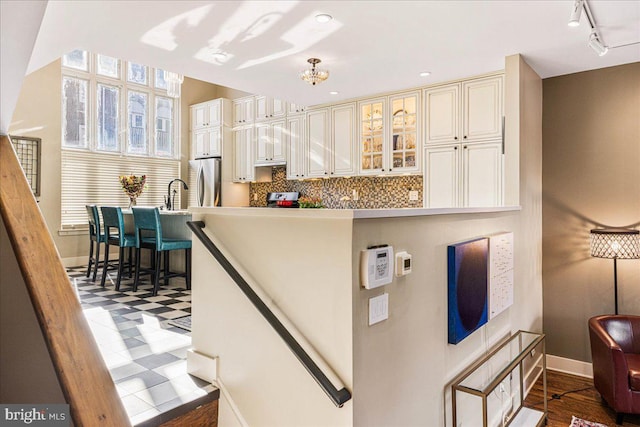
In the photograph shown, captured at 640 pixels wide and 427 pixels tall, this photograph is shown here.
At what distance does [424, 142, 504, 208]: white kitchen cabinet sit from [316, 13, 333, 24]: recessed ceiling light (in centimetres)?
209

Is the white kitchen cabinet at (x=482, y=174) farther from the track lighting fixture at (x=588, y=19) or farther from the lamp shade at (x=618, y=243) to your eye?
the track lighting fixture at (x=588, y=19)

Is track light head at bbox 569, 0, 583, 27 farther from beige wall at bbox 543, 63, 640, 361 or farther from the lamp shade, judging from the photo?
the lamp shade

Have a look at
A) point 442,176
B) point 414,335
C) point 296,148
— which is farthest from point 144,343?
point 296,148

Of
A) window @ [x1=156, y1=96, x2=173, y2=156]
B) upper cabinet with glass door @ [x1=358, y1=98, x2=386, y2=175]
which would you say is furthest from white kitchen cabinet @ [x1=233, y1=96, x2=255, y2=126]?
upper cabinet with glass door @ [x1=358, y1=98, x2=386, y2=175]

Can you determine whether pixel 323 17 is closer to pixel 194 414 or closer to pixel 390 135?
pixel 390 135

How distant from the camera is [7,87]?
1.24 metres

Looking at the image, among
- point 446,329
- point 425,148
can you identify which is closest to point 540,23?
point 425,148

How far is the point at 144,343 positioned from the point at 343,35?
2.70 m

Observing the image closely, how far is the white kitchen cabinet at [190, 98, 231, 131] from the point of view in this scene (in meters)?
6.89

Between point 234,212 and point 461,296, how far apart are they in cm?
137

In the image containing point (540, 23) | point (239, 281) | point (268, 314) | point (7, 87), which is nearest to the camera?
point (7, 87)

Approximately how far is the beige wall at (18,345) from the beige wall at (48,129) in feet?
17.9

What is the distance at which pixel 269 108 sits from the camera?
6328 millimetres

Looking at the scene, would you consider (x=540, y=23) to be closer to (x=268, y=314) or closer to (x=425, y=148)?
(x=425, y=148)
